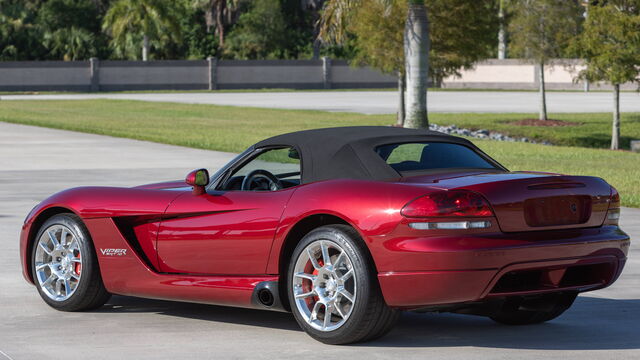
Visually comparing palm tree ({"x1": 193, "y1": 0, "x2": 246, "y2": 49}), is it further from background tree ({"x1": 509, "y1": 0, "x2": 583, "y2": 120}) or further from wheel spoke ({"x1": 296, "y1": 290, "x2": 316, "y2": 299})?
wheel spoke ({"x1": 296, "y1": 290, "x2": 316, "y2": 299})

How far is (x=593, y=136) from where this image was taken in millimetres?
34875

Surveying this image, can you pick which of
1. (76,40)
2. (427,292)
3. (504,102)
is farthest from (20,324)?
(76,40)

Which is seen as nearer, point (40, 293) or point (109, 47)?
point (40, 293)

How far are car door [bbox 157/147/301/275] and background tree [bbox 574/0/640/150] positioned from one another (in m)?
22.1

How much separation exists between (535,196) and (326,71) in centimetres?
7569

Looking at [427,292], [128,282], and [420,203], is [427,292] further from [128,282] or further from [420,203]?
[128,282]

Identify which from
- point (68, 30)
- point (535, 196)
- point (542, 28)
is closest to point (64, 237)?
point (535, 196)

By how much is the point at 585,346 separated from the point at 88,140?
21978 millimetres

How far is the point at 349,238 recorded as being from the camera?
688cm

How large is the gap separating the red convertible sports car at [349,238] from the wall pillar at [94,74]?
2728 inches

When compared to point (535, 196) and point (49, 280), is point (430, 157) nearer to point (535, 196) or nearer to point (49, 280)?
point (535, 196)

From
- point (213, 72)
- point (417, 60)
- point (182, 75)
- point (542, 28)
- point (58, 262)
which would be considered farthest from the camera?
point (213, 72)

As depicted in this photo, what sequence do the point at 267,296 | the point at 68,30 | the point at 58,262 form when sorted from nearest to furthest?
1. the point at 267,296
2. the point at 58,262
3. the point at 68,30

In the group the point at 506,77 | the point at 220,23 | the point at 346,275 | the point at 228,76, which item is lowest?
the point at 506,77
